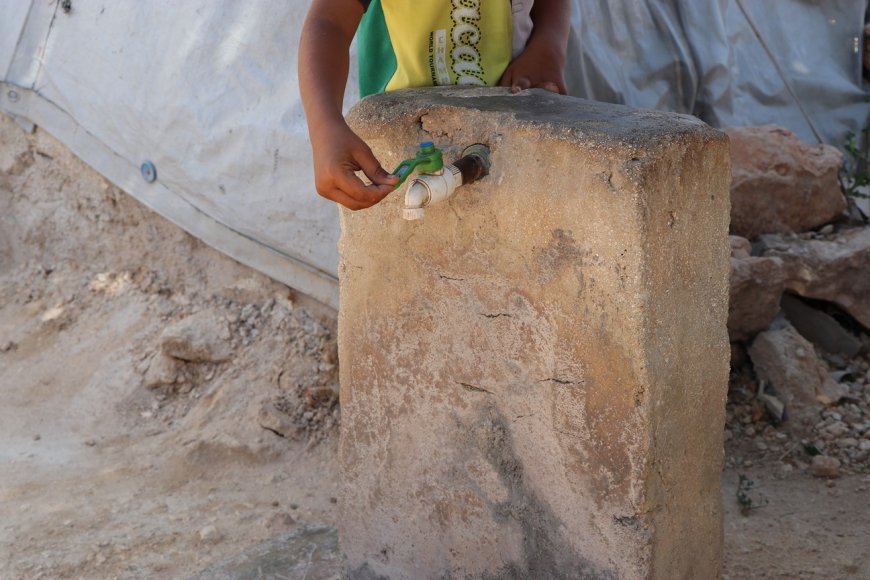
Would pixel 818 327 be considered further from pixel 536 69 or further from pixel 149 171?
pixel 149 171

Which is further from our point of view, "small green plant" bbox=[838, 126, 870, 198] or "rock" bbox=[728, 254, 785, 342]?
"small green plant" bbox=[838, 126, 870, 198]

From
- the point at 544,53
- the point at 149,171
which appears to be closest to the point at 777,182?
the point at 544,53

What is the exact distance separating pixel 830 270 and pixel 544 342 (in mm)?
2116

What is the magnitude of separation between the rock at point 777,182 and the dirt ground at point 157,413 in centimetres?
90

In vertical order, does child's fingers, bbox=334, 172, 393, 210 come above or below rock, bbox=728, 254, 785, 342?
above

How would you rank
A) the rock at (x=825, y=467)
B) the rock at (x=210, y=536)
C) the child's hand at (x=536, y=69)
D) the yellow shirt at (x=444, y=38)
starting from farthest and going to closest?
1. the rock at (x=825, y=467)
2. the rock at (x=210, y=536)
3. the child's hand at (x=536, y=69)
4. the yellow shirt at (x=444, y=38)

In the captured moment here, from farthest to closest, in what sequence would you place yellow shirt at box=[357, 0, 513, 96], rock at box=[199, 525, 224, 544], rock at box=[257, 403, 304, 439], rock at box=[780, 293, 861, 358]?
1. rock at box=[780, 293, 861, 358]
2. rock at box=[257, 403, 304, 439]
3. rock at box=[199, 525, 224, 544]
4. yellow shirt at box=[357, 0, 513, 96]

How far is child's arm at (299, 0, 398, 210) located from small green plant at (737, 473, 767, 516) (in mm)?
1730

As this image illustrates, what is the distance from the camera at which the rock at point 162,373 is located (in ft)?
11.3

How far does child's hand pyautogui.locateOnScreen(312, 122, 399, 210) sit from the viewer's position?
5.47 ft

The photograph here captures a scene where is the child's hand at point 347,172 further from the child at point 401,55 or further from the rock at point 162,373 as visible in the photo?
the rock at point 162,373

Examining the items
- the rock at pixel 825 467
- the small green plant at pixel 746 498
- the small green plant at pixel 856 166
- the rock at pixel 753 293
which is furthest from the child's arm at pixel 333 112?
the small green plant at pixel 856 166

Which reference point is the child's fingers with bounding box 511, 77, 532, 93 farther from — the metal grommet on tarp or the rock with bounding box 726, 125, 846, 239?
the metal grommet on tarp

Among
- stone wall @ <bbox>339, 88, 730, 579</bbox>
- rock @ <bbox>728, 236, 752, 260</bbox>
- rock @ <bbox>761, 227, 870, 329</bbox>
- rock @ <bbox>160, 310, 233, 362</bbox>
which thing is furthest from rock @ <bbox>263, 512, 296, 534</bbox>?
rock @ <bbox>761, 227, 870, 329</bbox>
